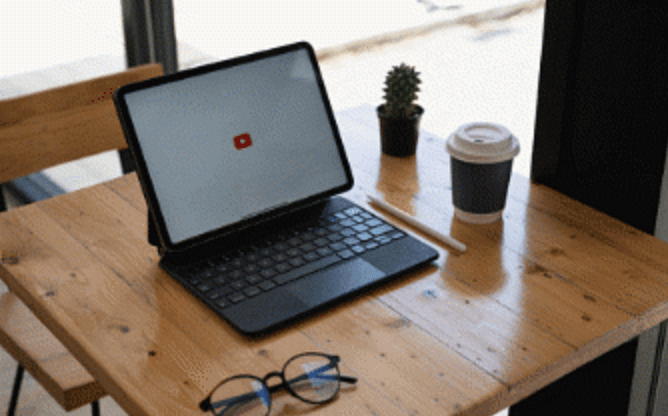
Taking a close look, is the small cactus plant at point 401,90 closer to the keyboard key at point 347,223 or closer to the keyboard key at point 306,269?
the keyboard key at point 347,223

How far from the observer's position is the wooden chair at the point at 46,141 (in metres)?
1.58

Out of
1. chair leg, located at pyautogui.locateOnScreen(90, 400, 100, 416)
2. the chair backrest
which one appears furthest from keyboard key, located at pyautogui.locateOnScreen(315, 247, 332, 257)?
the chair backrest

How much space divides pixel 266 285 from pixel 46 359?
563mm

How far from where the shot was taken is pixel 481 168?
134 cm

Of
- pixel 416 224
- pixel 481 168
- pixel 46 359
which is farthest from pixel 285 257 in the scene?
pixel 46 359

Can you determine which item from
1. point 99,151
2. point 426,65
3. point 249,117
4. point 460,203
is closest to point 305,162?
point 249,117

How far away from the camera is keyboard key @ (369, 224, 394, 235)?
1.33 m

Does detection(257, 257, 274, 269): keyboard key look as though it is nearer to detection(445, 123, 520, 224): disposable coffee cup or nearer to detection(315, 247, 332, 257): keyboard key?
detection(315, 247, 332, 257): keyboard key

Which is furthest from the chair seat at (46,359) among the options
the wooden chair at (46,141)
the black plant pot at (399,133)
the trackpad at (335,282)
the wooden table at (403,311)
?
the black plant pot at (399,133)

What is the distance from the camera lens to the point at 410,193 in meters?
1.48

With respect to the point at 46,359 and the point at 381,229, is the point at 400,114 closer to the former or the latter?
the point at 381,229

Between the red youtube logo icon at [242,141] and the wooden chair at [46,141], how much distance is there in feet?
1.67

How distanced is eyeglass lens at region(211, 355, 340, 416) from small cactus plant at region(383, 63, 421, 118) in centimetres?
64

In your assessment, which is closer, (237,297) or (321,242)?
(237,297)
